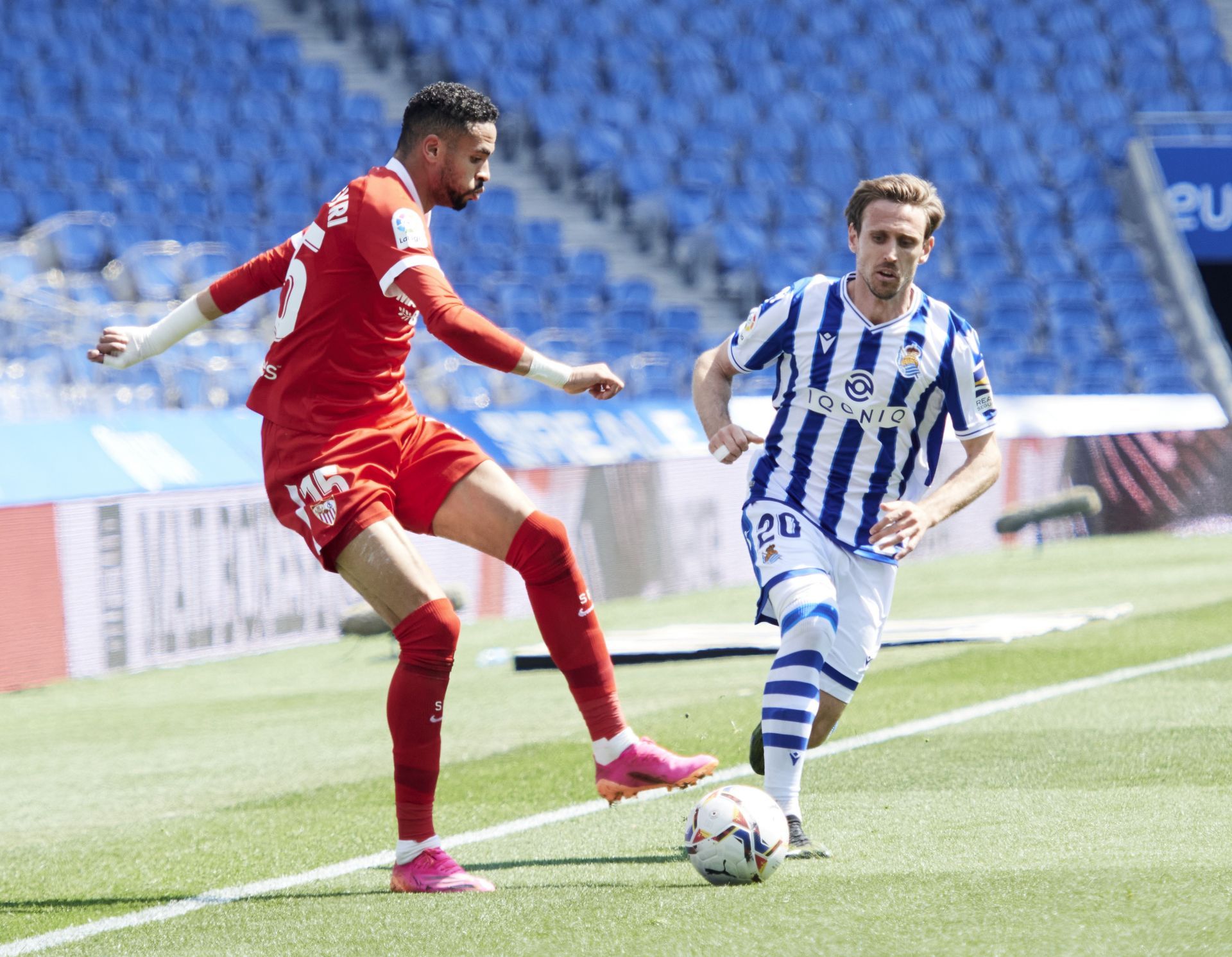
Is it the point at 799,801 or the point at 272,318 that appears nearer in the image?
the point at 799,801

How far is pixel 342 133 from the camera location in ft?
62.3

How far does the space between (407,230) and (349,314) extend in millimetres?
347

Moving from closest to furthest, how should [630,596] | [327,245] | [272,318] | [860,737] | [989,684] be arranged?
[327,245], [860,737], [989,684], [630,596], [272,318]

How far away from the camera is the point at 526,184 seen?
20.9 meters

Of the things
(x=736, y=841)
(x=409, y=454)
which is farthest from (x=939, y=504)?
(x=409, y=454)

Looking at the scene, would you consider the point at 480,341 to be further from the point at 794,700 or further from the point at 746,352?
the point at 794,700

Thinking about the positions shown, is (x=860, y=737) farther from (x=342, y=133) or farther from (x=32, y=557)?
(x=342, y=133)

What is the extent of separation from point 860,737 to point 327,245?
313 centimetres

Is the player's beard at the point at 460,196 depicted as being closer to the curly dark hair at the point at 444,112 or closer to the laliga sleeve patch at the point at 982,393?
the curly dark hair at the point at 444,112

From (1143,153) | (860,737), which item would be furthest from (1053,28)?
(860,737)

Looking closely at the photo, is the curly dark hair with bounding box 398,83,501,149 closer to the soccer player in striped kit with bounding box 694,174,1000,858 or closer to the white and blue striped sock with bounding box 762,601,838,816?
the soccer player in striped kit with bounding box 694,174,1000,858

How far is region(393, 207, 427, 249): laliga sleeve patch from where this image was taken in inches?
175

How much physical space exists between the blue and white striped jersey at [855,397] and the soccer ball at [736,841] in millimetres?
953

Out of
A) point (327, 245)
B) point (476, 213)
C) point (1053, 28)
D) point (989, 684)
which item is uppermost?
point (1053, 28)
